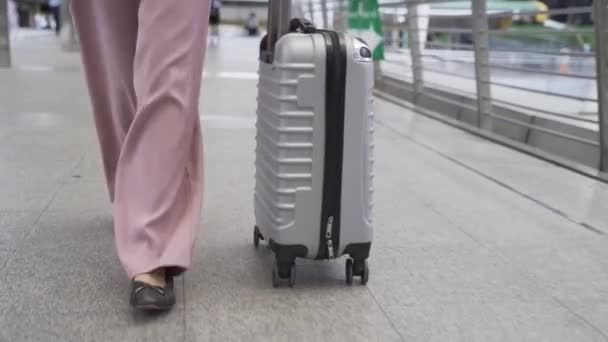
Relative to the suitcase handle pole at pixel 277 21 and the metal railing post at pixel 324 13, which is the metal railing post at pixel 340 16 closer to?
the metal railing post at pixel 324 13

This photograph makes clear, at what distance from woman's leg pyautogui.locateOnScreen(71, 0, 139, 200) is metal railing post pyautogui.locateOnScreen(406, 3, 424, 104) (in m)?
5.18

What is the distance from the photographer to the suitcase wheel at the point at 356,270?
2.09 meters

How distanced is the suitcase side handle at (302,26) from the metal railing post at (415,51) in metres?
5.28

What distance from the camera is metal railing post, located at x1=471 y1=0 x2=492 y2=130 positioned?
18.1ft

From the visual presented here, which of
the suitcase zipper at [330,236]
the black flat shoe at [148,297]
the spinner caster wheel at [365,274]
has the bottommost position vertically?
the spinner caster wheel at [365,274]

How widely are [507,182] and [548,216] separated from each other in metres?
0.66

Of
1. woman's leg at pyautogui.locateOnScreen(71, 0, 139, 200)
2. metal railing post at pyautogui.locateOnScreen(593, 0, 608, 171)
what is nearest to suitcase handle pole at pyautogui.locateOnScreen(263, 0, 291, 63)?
woman's leg at pyautogui.locateOnScreen(71, 0, 139, 200)

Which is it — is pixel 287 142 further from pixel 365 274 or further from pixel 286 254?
pixel 365 274

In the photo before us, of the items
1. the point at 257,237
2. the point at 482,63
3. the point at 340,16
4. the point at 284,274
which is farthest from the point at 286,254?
the point at 340,16

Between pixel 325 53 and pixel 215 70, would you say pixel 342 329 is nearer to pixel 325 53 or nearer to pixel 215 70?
pixel 325 53

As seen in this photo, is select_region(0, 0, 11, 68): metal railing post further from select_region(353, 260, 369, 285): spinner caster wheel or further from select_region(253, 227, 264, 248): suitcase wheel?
select_region(353, 260, 369, 285): spinner caster wheel

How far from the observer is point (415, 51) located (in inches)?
289

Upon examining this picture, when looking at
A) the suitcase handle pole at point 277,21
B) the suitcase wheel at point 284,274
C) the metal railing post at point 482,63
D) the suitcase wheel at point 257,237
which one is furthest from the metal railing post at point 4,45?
the suitcase wheel at point 284,274

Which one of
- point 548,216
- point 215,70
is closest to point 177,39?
point 548,216
